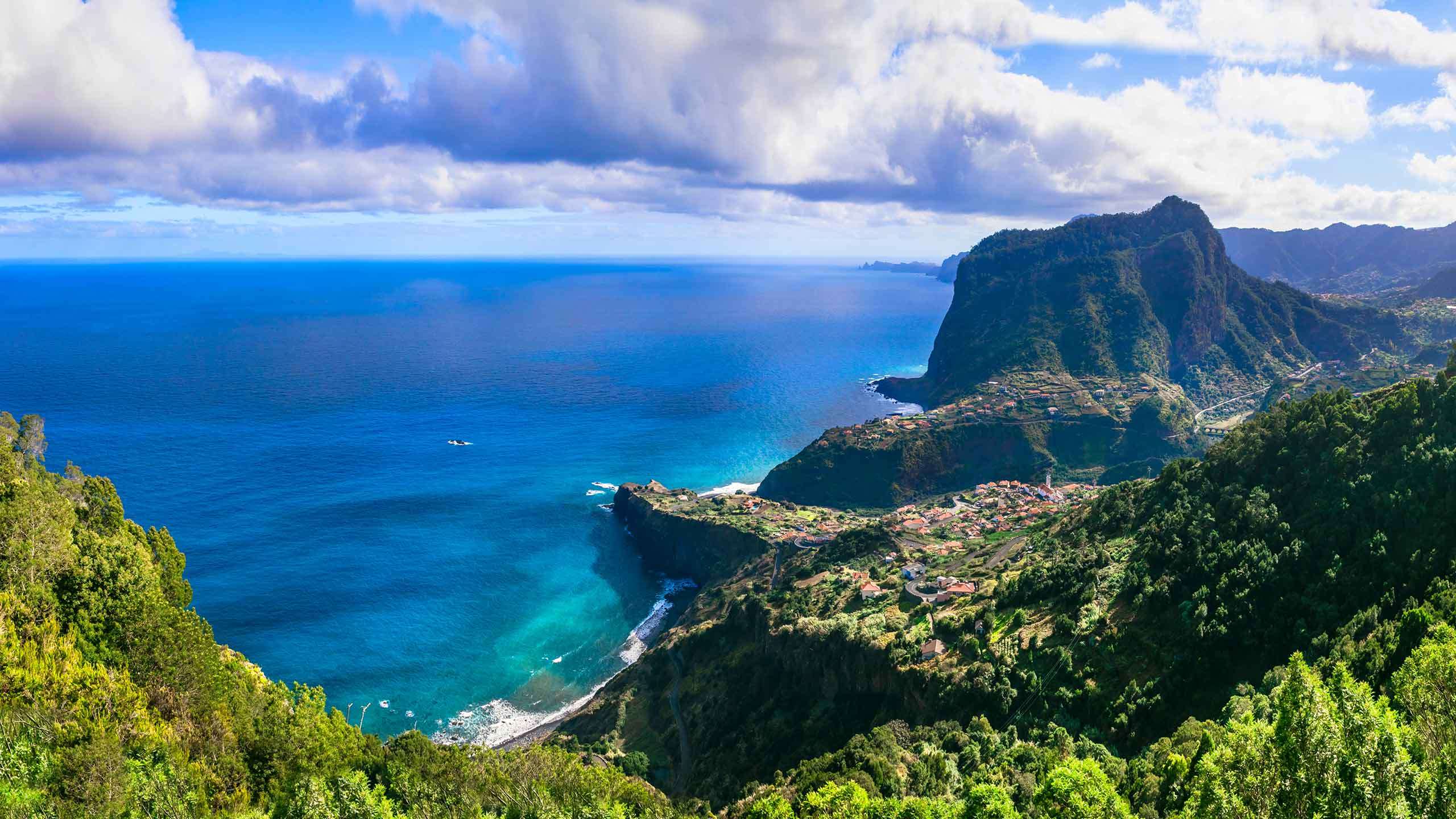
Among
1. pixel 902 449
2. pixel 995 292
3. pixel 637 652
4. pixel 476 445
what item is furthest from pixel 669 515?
pixel 995 292

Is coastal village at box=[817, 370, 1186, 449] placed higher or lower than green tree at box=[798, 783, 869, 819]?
higher

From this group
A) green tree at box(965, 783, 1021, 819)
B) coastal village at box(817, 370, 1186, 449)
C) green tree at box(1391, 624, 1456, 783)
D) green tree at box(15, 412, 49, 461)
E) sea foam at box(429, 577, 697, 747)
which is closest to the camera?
green tree at box(1391, 624, 1456, 783)

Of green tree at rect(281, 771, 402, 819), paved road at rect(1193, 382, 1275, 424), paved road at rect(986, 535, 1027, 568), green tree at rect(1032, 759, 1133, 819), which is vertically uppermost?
paved road at rect(1193, 382, 1275, 424)

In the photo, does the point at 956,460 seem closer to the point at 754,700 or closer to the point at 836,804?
the point at 754,700

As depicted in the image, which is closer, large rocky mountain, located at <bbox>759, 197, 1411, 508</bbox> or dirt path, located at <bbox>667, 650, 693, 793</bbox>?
dirt path, located at <bbox>667, 650, 693, 793</bbox>

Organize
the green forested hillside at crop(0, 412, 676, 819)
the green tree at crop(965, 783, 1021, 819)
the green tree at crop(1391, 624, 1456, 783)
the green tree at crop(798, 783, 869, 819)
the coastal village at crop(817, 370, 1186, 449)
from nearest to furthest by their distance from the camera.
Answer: the green tree at crop(1391, 624, 1456, 783) → the green forested hillside at crop(0, 412, 676, 819) → the green tree at crop(965, 783, 1021, 819) → the green tree at crop(798, 783, 869, 819) → the coastal village at crop(817, 370, 1186, 449)

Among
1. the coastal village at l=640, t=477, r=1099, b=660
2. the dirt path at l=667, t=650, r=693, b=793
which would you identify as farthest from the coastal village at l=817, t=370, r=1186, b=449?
the dirt path at l=667, t=650, r=693, b=793

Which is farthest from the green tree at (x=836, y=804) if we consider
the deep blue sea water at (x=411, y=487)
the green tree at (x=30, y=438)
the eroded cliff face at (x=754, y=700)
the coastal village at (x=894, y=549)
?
the green tree at (x=30, y=438)

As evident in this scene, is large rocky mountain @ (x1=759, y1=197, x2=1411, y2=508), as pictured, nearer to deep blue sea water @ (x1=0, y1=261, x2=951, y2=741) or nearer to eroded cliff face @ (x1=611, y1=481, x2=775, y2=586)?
deep blue sea water @ (x1=0, y1=261, x2=951, y2=741)
